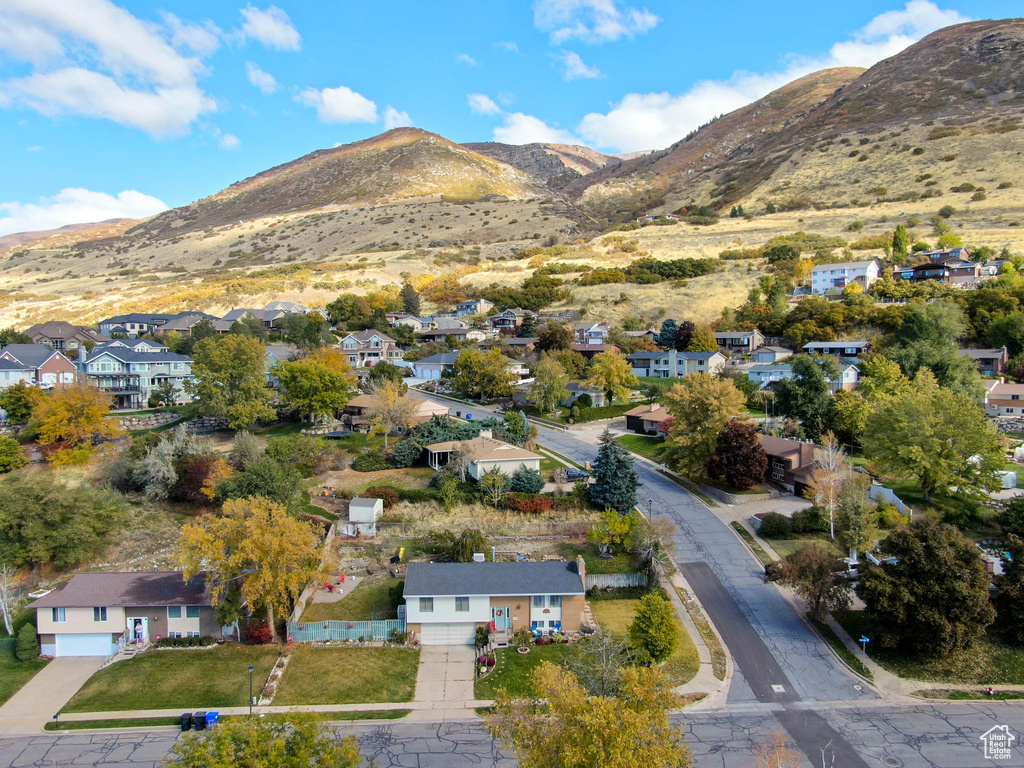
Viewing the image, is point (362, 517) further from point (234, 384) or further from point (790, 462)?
point (790, 462)

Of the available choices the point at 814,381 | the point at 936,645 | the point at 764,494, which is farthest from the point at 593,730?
the point at 814,381

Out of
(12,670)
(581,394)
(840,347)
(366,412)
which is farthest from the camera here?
(840,347)

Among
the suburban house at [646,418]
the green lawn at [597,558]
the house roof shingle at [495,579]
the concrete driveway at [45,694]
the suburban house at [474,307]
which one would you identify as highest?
the suburban house at [474,307]

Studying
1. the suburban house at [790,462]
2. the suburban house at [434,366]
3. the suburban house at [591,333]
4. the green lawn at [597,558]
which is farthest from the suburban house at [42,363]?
the suburban house at [790,462]


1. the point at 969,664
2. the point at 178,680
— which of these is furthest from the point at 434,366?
the point at 969,664

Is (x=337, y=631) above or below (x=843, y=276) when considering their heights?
below

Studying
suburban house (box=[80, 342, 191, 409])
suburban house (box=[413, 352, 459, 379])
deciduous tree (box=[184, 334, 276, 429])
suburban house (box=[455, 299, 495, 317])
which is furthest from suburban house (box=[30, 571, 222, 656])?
suburban house (box=[455, 299, 495, 317])

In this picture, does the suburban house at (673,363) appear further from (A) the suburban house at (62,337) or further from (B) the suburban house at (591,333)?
(A) the suburban house at (62,337)
